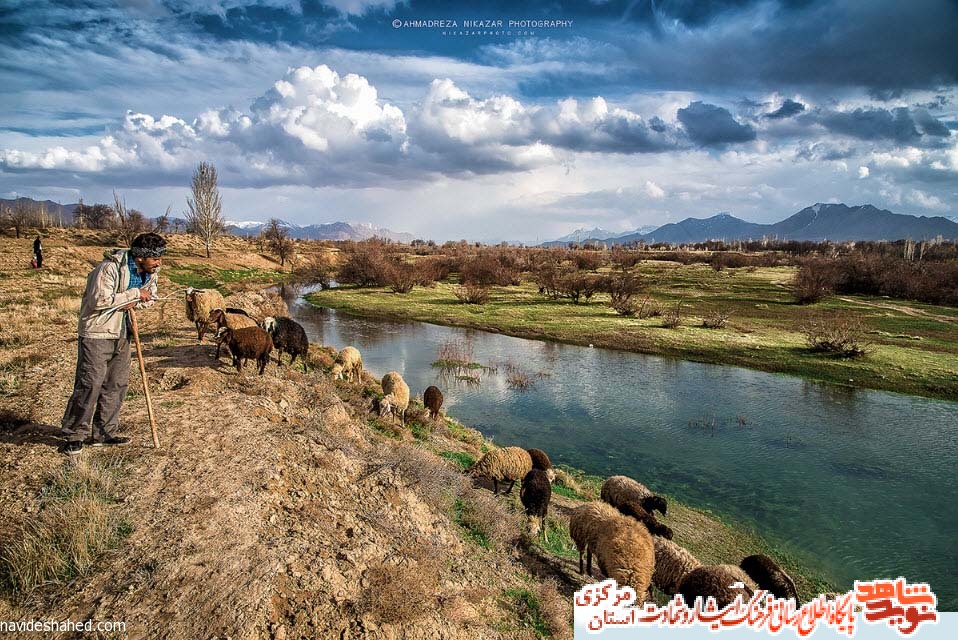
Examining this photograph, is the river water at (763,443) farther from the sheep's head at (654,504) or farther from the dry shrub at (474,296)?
the dry shrub at (474,296)

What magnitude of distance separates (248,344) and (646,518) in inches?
361

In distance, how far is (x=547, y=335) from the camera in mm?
30062

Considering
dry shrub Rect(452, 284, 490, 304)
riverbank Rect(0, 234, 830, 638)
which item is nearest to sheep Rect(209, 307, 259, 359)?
riverbank Rect(0, 234, 830, 638)

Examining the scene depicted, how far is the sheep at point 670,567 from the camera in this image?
731 centimetres

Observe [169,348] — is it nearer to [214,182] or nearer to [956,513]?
[956,513]

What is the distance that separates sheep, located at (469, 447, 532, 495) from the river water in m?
3.18

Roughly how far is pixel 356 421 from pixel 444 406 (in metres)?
6.47

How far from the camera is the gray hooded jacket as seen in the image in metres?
5.81

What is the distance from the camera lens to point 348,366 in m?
15.8

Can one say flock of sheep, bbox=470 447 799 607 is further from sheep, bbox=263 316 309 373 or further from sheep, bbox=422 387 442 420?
sheep, bbox=263 316 309 373

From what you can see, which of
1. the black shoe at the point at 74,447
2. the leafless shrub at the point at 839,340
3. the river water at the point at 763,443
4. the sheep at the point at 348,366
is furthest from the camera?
the leafless shrub at the point at 839,340

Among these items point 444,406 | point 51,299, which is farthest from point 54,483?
point 51,299

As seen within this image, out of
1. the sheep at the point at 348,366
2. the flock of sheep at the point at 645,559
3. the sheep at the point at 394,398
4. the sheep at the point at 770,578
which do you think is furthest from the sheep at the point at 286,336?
the sheep at the point at 770,578

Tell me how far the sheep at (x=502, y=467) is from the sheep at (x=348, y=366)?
6.39 metres
